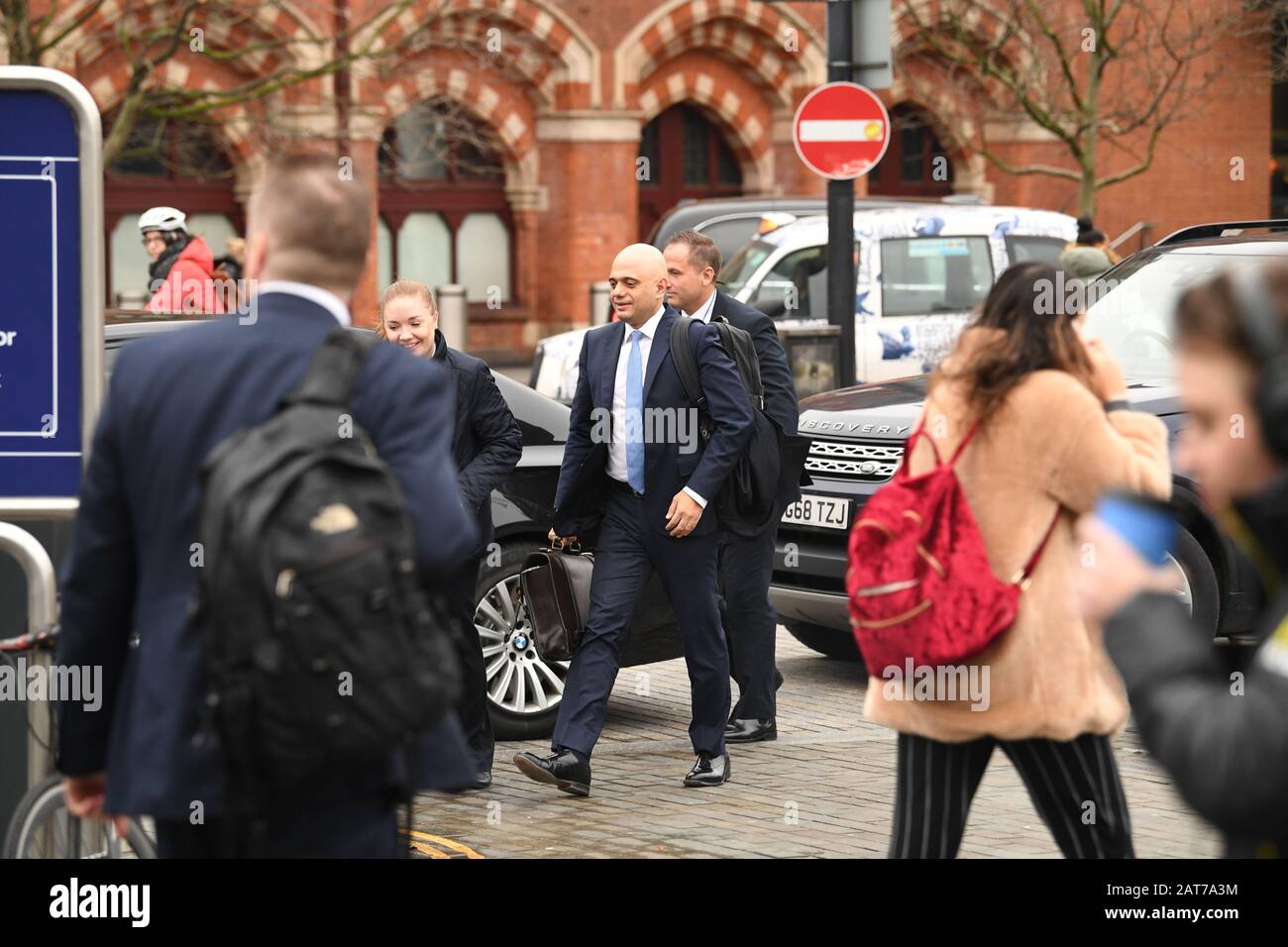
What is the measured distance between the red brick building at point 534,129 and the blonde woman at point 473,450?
17764 millimetres

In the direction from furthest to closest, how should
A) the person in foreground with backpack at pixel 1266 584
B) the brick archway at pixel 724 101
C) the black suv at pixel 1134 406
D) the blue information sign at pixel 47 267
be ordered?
the brick archway at pixel 724 101 < the black suv at pixel 1134 406 < the blue information sign at pixel 47 267 < the person in foreground with backpack at pixel 1266 584

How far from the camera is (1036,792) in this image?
4.44 metres

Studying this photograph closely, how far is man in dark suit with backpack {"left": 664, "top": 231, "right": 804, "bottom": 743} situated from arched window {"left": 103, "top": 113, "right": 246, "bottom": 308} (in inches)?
724

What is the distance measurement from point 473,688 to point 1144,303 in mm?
3862

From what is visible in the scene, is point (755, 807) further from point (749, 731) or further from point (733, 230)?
point (733, 230)

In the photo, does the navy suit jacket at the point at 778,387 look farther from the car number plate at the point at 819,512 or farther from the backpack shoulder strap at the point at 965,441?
the backpack shoulder strap at the point at 965,441

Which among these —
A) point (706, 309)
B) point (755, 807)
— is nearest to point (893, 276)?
point (706, 309)

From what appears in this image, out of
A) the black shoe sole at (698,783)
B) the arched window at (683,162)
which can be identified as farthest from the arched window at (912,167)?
the black shoe sole at (698,783)

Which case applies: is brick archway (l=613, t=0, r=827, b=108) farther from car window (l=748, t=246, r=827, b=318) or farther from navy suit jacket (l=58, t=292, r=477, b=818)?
navy suit jacket (l=58, t=292, r=477, b=818)

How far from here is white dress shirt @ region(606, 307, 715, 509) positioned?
7215 mm

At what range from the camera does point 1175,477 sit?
335 inches

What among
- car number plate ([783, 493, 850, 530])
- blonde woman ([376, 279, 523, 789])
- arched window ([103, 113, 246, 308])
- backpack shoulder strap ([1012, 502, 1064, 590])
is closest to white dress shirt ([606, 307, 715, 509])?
blonde woman ([376, 279, 523, 789])

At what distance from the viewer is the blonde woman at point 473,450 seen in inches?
278

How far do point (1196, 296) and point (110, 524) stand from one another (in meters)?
1.80
